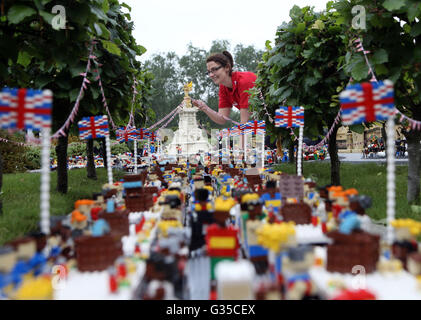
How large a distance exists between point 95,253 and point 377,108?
12.0 feet

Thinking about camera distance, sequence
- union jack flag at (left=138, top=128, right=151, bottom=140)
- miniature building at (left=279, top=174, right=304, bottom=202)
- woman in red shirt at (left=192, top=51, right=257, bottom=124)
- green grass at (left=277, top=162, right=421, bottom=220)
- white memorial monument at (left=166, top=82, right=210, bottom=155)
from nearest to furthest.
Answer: miniature building at (left=279, top=174, right=304, bottom=202) → green grass at (left=277, top=162, right=421, bottom=220) → union jack flag at (left=138, top=128, right=151, bottom=140) → woman in red shirt at (left=192, top=51, right=257, bottom=124) → white memorial monument at (left=166, top=82, right=210, bottom=155)

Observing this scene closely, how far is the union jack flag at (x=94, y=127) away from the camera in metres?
6.41

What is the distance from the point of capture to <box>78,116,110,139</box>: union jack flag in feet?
21.0

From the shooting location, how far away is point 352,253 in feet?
10.8

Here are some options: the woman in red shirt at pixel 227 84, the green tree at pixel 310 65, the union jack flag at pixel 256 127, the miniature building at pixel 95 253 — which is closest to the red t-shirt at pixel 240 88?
the woman in red shirt at pixel 227 84

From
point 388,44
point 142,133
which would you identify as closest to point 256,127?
point 142,133

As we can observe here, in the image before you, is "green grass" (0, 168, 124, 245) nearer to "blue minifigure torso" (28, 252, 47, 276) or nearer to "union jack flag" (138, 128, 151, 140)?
"union jack flag" (138, 128, 151, 140)

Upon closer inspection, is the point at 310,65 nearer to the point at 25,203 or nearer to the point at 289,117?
the point at 289,117

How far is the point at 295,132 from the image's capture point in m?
9.53

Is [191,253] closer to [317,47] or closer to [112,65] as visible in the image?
[112,65]

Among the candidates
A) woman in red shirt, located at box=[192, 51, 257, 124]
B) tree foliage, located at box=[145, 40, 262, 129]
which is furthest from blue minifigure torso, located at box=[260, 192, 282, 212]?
tree foliage, located at box=[145, 40, 262, 129]

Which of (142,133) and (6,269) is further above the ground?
(142,133)
